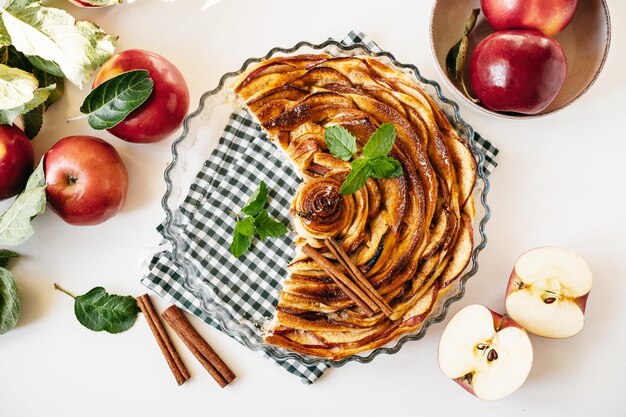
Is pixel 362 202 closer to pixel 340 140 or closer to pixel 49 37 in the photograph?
pixel 340 140

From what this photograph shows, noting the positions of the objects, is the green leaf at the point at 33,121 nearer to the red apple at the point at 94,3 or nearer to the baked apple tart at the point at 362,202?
the red apple at the point at 94,3

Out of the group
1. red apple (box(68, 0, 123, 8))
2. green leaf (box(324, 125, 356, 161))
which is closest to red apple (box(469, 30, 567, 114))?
green leaf (box(324, 125, 356, 161))

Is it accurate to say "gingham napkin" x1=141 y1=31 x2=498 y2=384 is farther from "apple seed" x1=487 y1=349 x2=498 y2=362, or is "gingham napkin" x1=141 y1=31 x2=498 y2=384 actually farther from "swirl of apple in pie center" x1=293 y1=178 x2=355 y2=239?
"apple seed" x1=487 y1=349 x2=498 y2=362

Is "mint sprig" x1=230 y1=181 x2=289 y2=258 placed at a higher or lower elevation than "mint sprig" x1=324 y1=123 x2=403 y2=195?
lower

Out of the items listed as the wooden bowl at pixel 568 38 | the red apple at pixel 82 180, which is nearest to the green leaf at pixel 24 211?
the red apple at pixel 82 180

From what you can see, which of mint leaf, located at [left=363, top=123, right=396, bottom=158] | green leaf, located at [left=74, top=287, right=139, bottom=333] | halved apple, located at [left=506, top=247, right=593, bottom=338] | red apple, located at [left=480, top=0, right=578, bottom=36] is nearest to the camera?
mint leaf, located at [left=363, top=123, right=396, bottom=158]

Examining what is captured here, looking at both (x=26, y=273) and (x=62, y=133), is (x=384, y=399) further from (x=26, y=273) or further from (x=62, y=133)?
(x=62, y=133)

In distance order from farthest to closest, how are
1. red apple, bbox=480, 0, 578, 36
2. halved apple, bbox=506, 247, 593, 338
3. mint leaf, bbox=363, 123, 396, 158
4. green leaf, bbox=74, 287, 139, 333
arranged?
green leaf, bbox=74, 287, 139, 333
halved apple, bbox=506, 247, 593, 338
red apple, bbox=480, 0, 578, 36
mint leaf, bbox=363, 123, 396, 158
